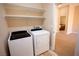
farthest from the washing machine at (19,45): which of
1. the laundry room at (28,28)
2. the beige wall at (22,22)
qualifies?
the beige wall at (22,22)

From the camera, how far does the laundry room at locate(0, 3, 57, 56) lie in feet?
4.18

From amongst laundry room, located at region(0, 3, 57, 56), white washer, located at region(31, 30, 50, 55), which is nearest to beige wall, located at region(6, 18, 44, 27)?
laundry room, located at region(0, 3, 57, 56)

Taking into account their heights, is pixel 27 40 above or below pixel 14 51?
above

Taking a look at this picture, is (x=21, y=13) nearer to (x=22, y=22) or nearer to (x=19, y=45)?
(x=22, y=22)

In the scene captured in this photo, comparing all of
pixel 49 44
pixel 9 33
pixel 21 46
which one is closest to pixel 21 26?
pixel 9 33

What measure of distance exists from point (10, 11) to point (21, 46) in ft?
2.76

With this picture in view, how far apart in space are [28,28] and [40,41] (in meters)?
0.52

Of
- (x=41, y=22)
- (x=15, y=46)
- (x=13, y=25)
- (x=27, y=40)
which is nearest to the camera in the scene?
(x=15, y=46)

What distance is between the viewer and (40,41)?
5.20 feet

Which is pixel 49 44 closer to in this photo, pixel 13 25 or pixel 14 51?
pixel 14 51

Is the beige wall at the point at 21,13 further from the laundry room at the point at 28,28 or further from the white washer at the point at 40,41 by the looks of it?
the white washer at the point at 40,41

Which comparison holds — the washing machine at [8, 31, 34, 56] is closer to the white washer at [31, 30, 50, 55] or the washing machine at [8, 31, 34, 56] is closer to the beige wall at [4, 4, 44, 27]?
the white washer at [31, 30, 50, 55]

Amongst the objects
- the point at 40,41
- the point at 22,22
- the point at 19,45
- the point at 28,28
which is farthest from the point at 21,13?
the point at 40,41

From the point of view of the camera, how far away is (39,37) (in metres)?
1.54
